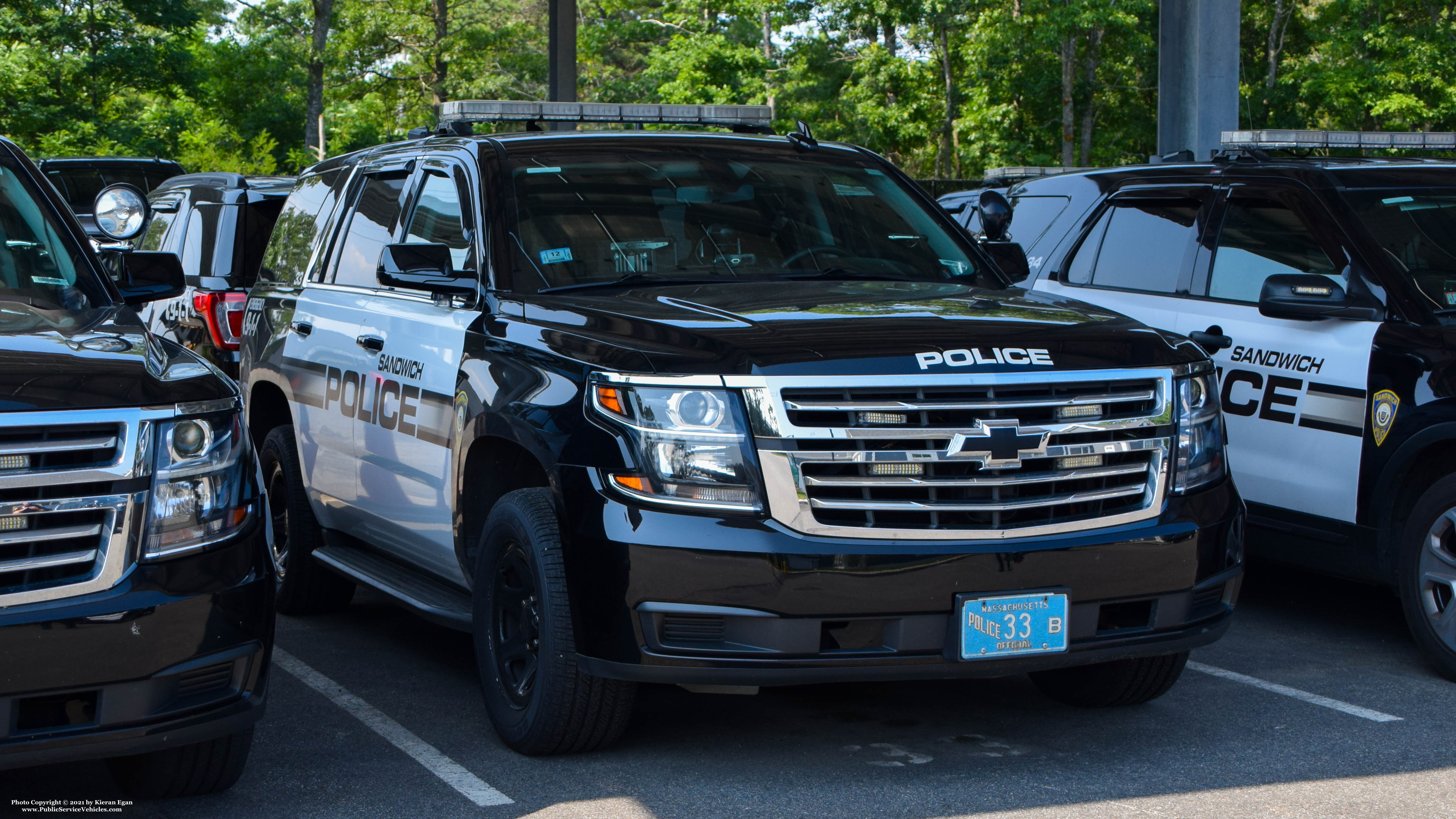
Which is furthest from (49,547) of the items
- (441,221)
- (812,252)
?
(812,252)

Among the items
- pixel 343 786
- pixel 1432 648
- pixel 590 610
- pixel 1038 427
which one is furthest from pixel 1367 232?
pixel 343 786

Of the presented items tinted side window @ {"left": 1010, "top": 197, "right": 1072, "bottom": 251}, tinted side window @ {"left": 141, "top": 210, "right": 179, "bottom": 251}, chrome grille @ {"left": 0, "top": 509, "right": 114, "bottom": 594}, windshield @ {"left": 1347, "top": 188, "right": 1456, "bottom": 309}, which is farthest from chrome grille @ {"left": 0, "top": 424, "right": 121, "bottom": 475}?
tinted side window @ {"left": 141, "top": 210, "right": 179, "bottom": 251}

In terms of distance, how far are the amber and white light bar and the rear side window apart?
192 cm

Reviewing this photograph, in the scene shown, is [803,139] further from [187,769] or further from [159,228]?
[159,228]

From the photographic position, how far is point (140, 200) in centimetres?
601

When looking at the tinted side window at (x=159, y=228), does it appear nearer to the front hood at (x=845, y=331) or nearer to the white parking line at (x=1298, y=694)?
the front hood at (x=845, y=331)

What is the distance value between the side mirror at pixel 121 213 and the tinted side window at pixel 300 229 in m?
0.99

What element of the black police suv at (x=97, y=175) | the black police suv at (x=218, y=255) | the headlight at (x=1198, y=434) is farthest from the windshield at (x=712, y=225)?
the black police suv at (x=97, y=175)

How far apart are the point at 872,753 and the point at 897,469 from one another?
3.67 feet

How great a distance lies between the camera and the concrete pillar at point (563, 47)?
16047 millimetres

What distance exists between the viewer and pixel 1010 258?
625 centimetres

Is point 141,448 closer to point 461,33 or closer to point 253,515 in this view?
point 253,515

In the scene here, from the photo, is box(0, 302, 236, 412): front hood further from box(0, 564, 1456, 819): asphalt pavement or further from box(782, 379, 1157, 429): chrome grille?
box(782, 379, 1157, 429): chrome grille

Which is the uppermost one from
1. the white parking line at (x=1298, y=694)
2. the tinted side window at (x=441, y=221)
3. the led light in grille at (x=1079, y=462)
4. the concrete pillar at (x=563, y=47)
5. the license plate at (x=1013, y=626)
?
the concrete pillar at (x=563, y=47)
